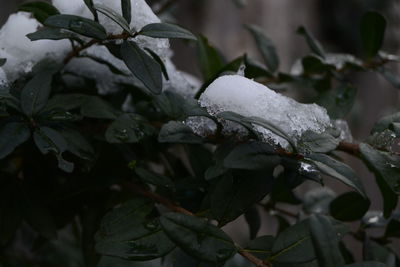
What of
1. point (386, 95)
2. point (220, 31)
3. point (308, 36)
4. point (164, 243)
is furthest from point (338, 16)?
point (164, 243)

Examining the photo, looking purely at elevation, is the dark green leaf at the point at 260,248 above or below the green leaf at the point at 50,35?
below

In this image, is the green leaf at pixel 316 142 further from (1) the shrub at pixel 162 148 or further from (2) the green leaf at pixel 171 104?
(2) the green leaf at pixel 171 104

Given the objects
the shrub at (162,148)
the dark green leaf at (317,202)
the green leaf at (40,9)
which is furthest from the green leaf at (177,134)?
the dark green leaf at (317,202)

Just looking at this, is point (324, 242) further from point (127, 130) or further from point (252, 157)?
point (127, 130)

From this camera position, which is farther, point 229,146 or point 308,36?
point 308,36

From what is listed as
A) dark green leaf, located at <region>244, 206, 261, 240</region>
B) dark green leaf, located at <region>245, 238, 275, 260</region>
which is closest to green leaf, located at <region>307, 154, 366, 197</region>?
dark green leaf, located at <region>245, 238, 275, 260</region>

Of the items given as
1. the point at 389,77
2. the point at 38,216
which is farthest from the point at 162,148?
the point at 389,77

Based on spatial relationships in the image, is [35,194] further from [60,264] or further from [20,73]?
[60,264]
